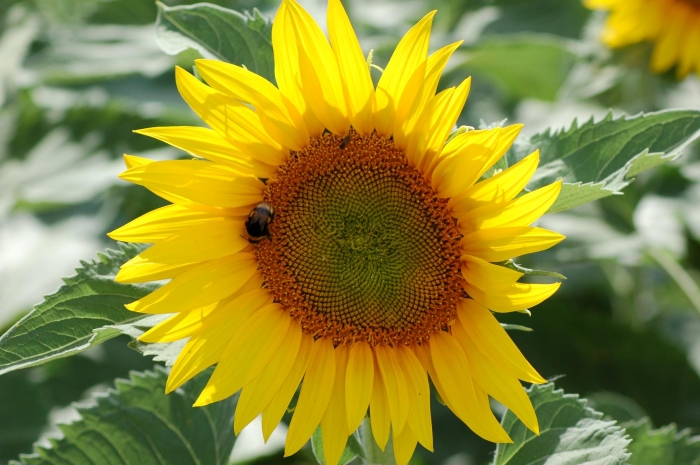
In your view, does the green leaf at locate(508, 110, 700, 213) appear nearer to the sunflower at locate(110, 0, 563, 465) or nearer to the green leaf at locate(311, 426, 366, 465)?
the sunflower at locate(110, 0, 563, 465)

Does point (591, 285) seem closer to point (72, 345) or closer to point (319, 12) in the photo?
point (319, 12)

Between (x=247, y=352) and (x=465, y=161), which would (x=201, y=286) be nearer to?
(x=247, y=352)

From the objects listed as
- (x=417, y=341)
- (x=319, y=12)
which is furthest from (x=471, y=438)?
(x=319, y=12)

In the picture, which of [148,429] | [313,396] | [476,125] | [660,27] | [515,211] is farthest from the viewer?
[476,125]

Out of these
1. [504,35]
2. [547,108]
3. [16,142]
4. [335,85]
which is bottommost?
[335,85]

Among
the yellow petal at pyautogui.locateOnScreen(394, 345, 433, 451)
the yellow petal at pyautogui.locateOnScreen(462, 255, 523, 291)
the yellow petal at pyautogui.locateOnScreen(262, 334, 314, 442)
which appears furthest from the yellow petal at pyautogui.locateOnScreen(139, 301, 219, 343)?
the yellow petal at pyautogui.locateOnScreen(462, 255, 523, 291)

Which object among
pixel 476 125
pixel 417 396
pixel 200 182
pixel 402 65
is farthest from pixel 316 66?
pixel 476 125
